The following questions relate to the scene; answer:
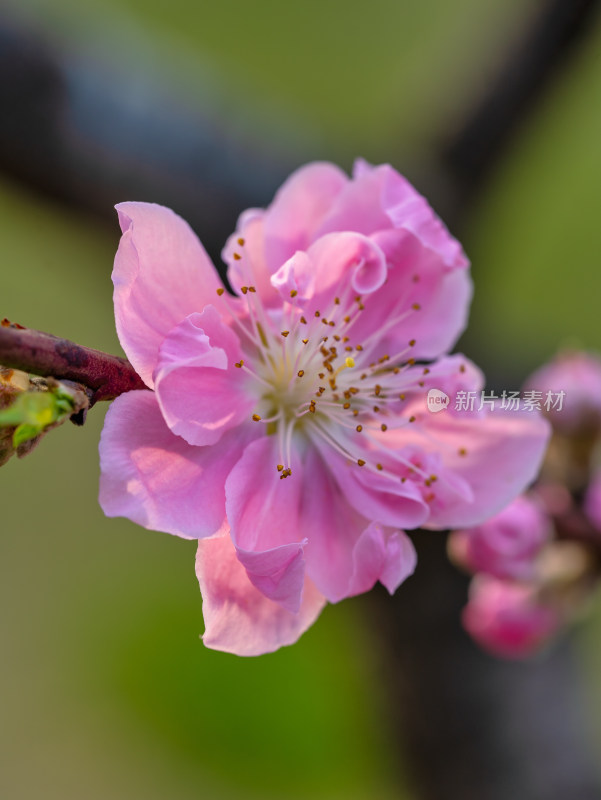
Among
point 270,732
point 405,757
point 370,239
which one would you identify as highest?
point 370,239

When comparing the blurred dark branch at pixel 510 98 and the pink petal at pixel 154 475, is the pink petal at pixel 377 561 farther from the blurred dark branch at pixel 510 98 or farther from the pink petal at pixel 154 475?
the blurred dark branch at pixel 510 98

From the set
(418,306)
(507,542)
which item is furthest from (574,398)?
(418,306)

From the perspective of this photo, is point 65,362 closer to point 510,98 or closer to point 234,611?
point 234,611

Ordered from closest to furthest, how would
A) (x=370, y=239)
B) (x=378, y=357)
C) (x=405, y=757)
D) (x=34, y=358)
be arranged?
(x=34, y=358) < (x=370, y=239) < (x=378, y=357) < (x=405, y=757)

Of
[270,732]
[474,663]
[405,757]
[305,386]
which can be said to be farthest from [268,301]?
[270,732]

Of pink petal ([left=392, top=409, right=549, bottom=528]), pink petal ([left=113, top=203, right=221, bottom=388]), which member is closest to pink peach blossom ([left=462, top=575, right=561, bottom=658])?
pink petal ([left=392, top=409, right=549, bottom=528])

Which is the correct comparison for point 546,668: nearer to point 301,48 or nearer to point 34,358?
point 34,358
